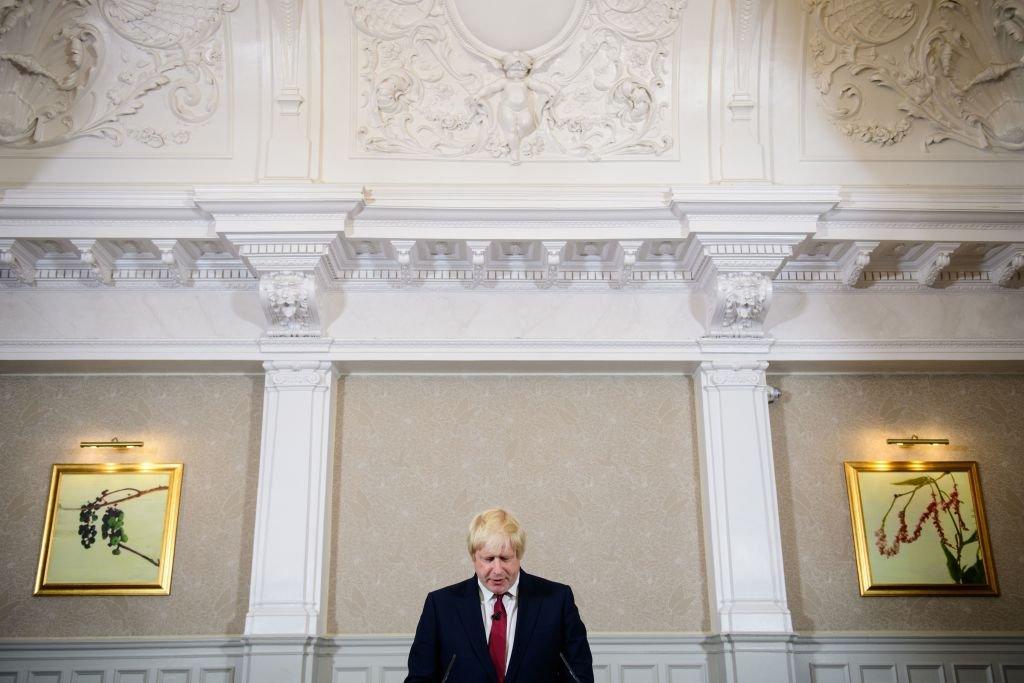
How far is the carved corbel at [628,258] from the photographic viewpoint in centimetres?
750

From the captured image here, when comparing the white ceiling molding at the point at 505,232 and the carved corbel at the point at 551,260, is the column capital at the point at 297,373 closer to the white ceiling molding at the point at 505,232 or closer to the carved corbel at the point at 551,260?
the white ceiling molding at the point at 505,232

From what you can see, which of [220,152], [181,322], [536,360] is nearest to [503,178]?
[536,360]

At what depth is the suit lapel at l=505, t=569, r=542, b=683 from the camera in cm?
390

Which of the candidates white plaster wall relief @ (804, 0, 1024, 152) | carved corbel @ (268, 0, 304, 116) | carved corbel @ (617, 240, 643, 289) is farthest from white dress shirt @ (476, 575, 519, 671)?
white plaster wall relief @ (804, 0, 1024, 152)

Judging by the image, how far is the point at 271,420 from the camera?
24.9 ft

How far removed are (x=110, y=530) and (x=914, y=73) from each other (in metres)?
7.85

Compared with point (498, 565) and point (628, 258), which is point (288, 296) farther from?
point (498, 565)

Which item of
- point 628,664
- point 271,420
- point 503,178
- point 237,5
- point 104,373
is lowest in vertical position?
point 628,664

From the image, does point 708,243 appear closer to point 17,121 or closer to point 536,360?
point 536,360

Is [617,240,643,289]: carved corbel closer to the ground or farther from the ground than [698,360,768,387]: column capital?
farther from the ground

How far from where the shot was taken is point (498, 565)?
396 cm

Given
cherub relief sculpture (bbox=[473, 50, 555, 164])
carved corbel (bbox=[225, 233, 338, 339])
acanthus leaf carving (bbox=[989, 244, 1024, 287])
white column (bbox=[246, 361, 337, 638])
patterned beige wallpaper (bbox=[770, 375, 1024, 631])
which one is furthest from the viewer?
cherub relief sculpture (bbox=[473, 50, 555, 164])

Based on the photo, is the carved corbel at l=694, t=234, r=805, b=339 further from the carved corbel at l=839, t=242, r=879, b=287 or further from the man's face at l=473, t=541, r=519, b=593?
the man's face at l=473, t=541, r=519, b=593

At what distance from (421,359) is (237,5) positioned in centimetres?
337
